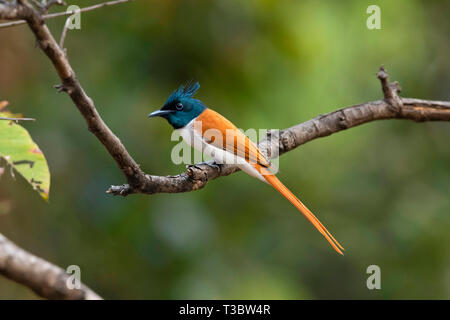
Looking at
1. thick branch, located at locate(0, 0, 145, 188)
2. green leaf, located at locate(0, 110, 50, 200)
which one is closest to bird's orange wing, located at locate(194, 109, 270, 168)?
thick branch, located at locate(0, 0, 145, 188)

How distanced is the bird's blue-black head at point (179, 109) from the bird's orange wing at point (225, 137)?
7 cm

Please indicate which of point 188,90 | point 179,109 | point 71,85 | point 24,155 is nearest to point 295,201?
point 179,109

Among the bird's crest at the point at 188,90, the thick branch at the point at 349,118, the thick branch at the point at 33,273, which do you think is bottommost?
the thick branch at the point at 33,273

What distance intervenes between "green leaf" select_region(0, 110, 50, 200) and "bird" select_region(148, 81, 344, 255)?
54.1 inches

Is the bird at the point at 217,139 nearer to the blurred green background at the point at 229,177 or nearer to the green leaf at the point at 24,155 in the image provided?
the blurred green background at the point at 229,177

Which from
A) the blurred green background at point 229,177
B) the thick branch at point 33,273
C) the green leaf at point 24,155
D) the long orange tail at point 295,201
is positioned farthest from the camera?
the blurred green background at point 229,177

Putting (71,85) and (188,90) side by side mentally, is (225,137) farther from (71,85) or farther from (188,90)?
(71,85)

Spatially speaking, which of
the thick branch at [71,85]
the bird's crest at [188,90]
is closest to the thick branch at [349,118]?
the bird's crest at [188,90]

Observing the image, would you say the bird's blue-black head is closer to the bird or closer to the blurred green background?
the bird

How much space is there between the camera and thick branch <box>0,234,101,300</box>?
1976 millimetres

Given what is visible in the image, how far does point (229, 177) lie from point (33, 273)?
2.62 meters

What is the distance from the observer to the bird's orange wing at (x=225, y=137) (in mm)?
3324

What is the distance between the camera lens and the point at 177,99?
3.62 metres

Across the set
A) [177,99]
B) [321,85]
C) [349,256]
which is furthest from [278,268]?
[177,99]
